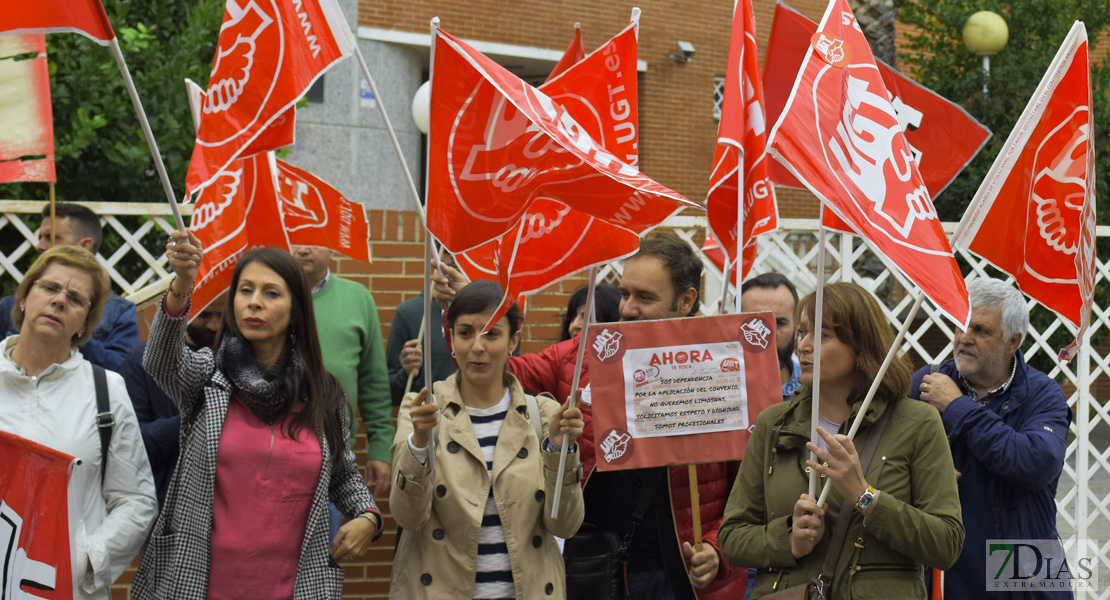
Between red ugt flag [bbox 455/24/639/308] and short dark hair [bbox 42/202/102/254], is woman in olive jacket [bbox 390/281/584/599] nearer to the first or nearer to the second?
red ugt flag [bbox 455/24/639/308]

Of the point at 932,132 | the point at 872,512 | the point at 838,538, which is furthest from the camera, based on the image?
the point at 932,132

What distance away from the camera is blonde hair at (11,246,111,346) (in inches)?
146

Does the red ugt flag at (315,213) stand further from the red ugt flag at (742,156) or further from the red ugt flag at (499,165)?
A: the red ugt flag at (499,165)

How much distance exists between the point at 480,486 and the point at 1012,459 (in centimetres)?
185

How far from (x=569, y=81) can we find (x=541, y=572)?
1732mm

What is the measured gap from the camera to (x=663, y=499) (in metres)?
3.78

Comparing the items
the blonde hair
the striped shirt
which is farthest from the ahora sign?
the blonde hair

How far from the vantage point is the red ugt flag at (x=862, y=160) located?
116 inches

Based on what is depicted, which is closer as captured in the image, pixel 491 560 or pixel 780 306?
pixel 491 560

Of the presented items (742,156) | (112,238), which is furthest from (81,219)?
(742,156)

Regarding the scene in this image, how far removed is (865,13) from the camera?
12.2 meters

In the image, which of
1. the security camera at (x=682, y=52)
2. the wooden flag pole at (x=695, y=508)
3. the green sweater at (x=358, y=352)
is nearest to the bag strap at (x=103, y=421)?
the green sweater at (x=358, y=352)

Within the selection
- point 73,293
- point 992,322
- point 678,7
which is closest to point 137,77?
point 73,293

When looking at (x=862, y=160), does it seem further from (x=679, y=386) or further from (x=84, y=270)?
(x=84, y=270)
